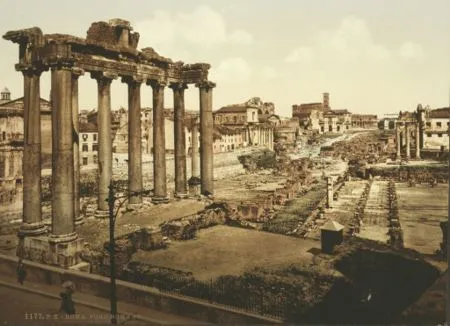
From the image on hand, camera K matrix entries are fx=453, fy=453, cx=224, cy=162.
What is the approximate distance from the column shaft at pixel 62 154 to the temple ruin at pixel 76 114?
0.03 metres

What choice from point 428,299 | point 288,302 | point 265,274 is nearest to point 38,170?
point 265,274

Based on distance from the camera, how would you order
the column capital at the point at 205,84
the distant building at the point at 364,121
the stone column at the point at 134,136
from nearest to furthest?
Result: the stone column at the point at 134,136 → the column capital at the point at 205,84 → the distant building at the point at 364,121

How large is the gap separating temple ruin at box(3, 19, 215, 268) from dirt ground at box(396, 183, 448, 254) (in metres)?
13.1

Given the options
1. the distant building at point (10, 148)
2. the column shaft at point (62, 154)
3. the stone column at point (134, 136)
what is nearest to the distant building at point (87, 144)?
the distant building at point (10, 148)

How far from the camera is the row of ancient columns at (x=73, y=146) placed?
15711 millimetres

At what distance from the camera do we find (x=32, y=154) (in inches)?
672

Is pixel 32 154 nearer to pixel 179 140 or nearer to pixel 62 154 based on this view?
pixel 62 154

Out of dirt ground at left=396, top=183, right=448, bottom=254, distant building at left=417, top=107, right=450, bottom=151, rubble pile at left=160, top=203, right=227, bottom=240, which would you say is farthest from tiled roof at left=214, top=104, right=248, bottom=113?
rubble pile at left=160, top=203, right=227, bottom=240

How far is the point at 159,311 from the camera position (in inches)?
497

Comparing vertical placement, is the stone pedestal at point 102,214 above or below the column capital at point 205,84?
below

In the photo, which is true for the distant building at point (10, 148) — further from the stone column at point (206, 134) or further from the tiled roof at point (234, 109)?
the tiled roof at point (234, 109)

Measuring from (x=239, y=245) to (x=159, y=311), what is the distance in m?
5.59

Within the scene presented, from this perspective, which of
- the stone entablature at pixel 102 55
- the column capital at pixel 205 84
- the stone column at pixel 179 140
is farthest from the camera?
the stone column at pixel 179 140

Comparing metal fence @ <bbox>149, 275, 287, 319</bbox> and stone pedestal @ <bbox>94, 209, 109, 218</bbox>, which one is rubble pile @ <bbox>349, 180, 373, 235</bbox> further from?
metal fence @ <bbox>149, 275, 287, 319</bbox>
